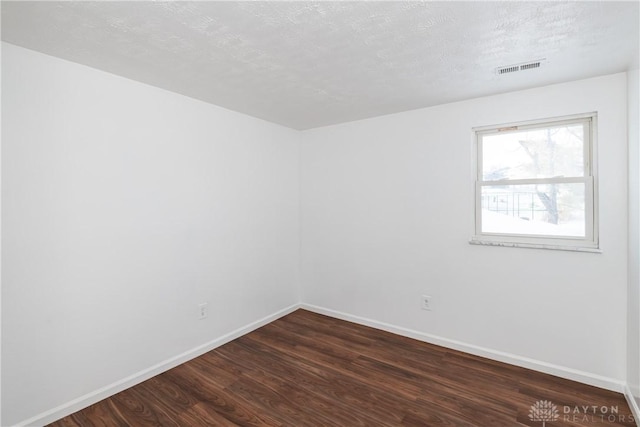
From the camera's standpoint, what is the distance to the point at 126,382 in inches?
93.7

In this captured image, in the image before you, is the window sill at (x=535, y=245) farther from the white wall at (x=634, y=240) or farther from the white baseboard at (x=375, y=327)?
the white baseboard at (x=375, y=327)

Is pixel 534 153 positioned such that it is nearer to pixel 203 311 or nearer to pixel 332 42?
pixel 332 42

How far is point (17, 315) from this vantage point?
1899 mm

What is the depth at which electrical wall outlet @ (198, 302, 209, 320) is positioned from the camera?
116 inches

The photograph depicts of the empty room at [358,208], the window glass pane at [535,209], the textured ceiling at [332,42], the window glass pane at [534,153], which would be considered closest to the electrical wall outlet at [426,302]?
the empty room at [358,208]

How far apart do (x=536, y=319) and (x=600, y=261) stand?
2.26ft

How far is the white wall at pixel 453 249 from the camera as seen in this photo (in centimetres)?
234

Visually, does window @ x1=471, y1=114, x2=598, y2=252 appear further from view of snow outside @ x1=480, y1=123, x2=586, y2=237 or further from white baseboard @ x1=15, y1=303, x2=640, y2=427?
white baseboard @ x1=15, y1=303, x2=640, y2=427

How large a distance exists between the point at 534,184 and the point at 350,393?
241cm

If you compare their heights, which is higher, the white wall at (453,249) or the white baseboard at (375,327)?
the white wall at (453,249)

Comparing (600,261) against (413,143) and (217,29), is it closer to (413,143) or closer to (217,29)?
(413,143)

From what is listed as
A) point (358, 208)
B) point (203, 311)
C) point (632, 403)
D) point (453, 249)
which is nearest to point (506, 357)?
point (632, 403)

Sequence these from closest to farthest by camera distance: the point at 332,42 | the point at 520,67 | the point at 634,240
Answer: the point at 332,42 → the point at 634,240 → the point at 520,67

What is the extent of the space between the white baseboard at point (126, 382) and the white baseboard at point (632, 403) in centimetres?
327
